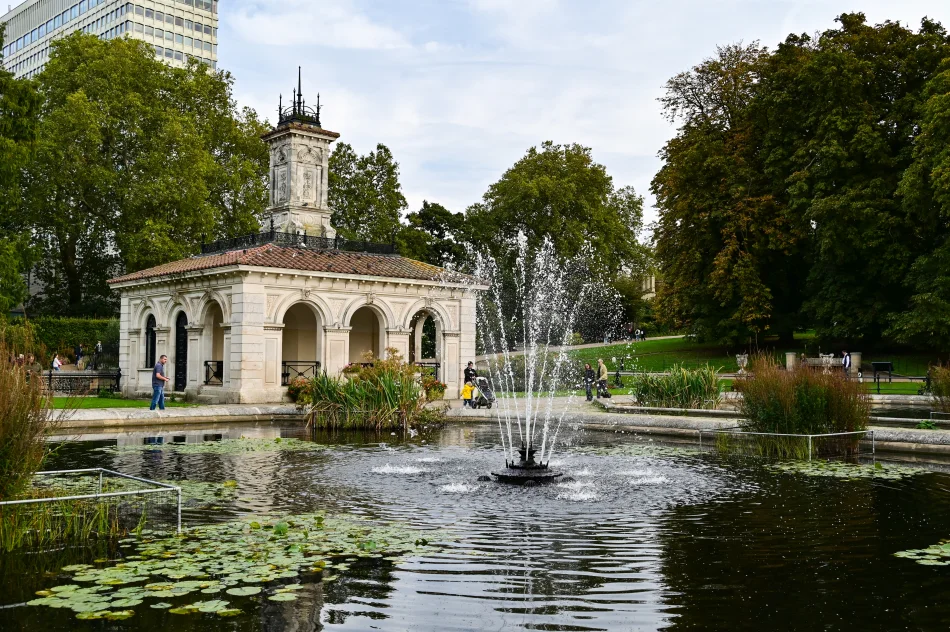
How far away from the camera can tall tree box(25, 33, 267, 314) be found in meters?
42.2

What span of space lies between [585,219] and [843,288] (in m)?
25.1

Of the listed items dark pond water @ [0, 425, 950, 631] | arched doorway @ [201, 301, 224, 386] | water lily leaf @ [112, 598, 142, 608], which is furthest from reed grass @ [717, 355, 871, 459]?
arched doorway @ [201, 301, 224, 386]

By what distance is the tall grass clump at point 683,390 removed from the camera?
74.6 ft

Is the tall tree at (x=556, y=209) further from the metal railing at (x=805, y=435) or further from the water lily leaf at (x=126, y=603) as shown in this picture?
the water lily leaf at (x=126, y=603)

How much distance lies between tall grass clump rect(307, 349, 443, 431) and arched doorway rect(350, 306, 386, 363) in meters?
13.7

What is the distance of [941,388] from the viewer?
64.2 feet

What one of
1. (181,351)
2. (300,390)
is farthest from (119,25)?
(300,390)

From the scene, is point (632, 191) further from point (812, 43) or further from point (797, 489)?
point (797, 489)

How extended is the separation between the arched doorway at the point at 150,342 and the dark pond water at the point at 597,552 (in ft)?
65.6

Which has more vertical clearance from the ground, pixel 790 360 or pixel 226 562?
pixel 790 360

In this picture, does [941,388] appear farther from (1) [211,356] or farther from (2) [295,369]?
(1) [211,356]

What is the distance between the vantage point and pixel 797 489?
456 inches

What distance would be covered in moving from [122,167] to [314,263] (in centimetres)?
2120

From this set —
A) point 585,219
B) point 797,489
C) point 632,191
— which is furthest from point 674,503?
point 632,191
